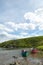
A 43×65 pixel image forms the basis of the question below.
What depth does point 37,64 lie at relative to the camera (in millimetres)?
51062

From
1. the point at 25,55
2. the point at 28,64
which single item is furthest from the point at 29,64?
the point at 25,55

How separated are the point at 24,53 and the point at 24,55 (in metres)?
0.93

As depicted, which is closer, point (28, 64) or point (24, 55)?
point (28, 64)

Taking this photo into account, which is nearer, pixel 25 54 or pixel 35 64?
pixel 35 64

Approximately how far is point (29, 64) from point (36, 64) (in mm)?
2152

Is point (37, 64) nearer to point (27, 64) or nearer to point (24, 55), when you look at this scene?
point (27, 64)

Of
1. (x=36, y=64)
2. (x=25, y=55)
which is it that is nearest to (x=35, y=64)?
(x=36, y=64)

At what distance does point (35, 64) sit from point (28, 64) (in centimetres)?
215

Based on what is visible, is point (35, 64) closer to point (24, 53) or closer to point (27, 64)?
point (27, 64)

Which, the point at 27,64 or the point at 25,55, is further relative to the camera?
the point at 25,55

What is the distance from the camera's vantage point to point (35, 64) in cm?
5112

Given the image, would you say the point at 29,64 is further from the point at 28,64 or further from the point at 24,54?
the point at 24,54

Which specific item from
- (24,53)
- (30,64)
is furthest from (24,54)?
(30,64)

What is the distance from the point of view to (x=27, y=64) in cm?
5194
